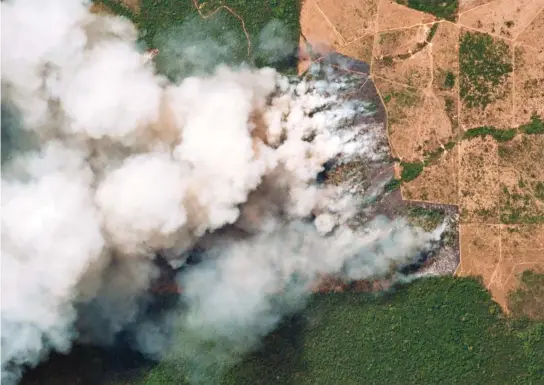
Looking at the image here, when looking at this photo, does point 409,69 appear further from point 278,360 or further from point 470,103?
point 278,360

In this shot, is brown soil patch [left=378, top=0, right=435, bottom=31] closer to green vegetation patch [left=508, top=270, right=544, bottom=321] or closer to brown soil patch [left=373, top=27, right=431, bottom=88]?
brown soil patch [left=373, top=27, right=431, bottom=88]

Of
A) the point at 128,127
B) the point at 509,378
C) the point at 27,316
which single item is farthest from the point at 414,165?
the point at 27,316

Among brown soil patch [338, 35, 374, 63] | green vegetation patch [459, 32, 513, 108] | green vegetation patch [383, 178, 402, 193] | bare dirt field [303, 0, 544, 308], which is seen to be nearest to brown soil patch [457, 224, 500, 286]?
bare dirt field [303, 0, 544, 308]

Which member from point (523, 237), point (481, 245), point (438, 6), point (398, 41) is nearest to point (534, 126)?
point (523, 237)

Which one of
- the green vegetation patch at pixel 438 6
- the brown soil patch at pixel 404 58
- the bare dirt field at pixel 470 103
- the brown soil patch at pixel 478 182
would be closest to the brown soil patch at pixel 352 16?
the bare dirt field at pixel 470 103

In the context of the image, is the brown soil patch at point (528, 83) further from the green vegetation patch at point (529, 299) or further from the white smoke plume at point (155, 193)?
the green vegetation patch at point (529, 299)

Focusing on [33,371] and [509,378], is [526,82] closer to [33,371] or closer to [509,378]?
[509,378]

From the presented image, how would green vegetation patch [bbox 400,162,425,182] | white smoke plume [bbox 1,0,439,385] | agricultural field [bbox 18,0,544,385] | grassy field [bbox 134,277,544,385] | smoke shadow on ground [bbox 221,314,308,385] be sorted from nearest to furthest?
white smoke plume [bbox 1,0,439,385] → smoke shadow on ground [bbox 221,314,308,385] → grassy field [bbox 134,277,544,385] → agricultural field [bbox 18,0,544,385] → green vegetation patch [bbox 400,162,425,182]
